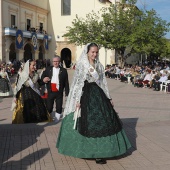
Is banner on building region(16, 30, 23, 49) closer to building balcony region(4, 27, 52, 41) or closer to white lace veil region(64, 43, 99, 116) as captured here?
building balcony region(4, 27, 52, 41)

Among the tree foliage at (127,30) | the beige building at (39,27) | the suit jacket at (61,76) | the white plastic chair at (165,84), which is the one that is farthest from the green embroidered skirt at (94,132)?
the beige building at (39,27)

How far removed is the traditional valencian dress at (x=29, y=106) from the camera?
7.37 metres

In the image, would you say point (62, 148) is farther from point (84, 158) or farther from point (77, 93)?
point (77, 93)

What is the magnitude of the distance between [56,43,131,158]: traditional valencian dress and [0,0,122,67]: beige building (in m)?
27.0

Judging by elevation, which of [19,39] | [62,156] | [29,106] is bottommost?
[62,156]

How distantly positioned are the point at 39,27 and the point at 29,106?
31.6 metres

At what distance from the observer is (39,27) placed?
37844 millimetres

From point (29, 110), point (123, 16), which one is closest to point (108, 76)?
point (123, 16)

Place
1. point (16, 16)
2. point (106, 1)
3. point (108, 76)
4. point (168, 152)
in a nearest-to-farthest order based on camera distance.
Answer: point (168, 152)
point (108, 76)
point (16, 16)
point (106, 1)

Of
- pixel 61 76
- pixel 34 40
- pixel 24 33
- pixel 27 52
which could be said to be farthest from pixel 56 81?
pixel 27 52

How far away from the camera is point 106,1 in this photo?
3838 cm

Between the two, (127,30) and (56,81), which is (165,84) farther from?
(127,30)

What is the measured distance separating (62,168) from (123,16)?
2662cm

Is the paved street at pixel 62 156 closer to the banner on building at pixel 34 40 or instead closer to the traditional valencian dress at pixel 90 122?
the traditional valencian dress at pixel 90 122
